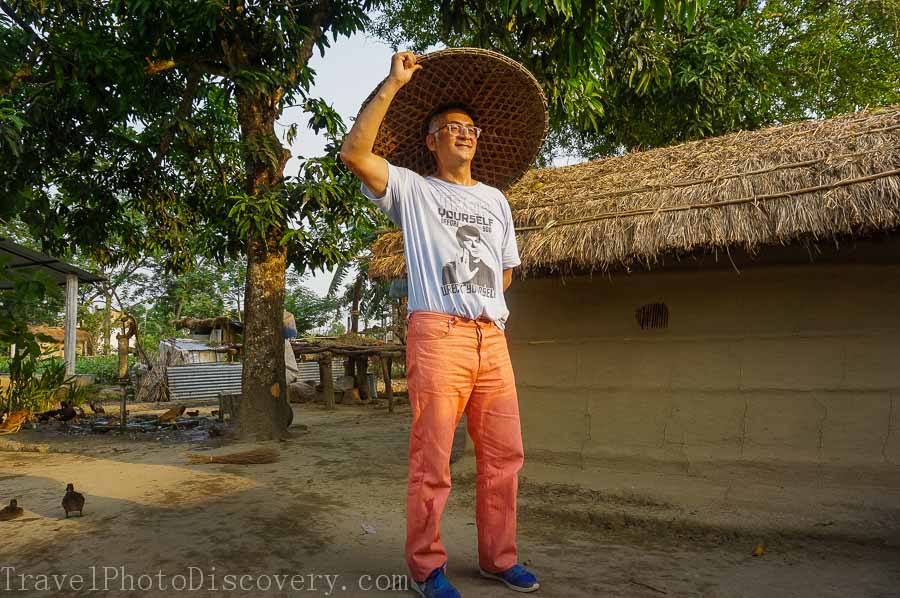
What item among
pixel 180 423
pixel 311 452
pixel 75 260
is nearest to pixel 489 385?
pixel 311 452

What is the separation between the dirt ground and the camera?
2635 millimetres

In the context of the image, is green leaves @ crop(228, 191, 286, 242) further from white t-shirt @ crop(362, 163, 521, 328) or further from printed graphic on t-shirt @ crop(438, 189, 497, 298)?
printed graphic on t-shirt @ crop(438, 189, 497, 298)

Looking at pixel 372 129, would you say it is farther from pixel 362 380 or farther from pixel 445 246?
pixel 362 380

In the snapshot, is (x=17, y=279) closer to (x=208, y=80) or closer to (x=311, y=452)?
(x=311, y=452)

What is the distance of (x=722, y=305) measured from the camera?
13.0 ft

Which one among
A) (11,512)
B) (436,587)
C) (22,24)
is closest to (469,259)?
(436,587)

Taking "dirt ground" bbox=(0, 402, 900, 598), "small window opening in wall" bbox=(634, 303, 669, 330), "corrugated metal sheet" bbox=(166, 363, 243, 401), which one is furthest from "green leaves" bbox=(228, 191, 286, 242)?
"corrugated metal sheet" bbox=(166, 363, 243, 401)

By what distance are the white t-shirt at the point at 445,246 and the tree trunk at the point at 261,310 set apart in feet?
13.4

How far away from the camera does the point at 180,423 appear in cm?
827

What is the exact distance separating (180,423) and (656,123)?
7.26 metres

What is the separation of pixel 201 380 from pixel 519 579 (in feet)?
43.2

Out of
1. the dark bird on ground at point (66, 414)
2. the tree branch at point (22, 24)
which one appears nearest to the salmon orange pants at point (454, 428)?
the tree branch at point (22, 24)

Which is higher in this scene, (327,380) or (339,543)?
(327,380)

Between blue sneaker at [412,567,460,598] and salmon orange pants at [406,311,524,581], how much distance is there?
0.9 inches
